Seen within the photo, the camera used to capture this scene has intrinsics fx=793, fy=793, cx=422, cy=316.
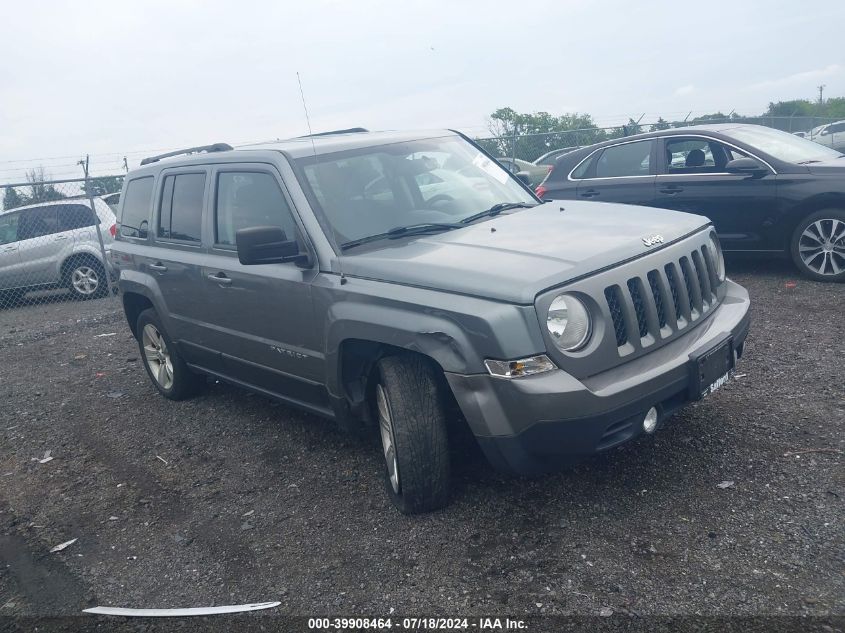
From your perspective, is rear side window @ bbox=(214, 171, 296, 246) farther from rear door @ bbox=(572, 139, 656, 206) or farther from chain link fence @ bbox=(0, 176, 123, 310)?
chain link fence @ bbox=(0, 176, 123, 310)

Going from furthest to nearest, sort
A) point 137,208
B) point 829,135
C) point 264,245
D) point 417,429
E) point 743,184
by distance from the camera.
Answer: point 829,135 → point 743,184 → point 137,208 → point 264,245 → point 417,429

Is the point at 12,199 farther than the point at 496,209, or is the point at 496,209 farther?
the point at 12,199

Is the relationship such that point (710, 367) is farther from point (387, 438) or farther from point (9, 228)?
point (9, 228)

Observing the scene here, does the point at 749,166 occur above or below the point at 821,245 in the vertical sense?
above

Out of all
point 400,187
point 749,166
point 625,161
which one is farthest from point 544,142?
point 400,187

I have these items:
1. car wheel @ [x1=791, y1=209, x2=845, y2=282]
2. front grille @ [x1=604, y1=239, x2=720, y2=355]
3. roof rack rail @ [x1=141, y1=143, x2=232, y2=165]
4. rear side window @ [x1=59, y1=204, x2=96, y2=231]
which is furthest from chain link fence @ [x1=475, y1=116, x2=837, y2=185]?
front grille @ [x1=604, y1=239, x2=720, y2=355]

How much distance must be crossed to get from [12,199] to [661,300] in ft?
38.6

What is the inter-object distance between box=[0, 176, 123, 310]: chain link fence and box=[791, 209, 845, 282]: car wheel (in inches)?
379

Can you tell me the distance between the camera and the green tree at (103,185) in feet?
40.1

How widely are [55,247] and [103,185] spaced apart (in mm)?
1405

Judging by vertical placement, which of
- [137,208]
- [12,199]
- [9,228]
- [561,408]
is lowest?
[561,408]

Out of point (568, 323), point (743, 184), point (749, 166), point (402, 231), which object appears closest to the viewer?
point (568, 323)

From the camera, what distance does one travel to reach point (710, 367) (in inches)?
147

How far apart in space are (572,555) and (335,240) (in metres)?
1.99
